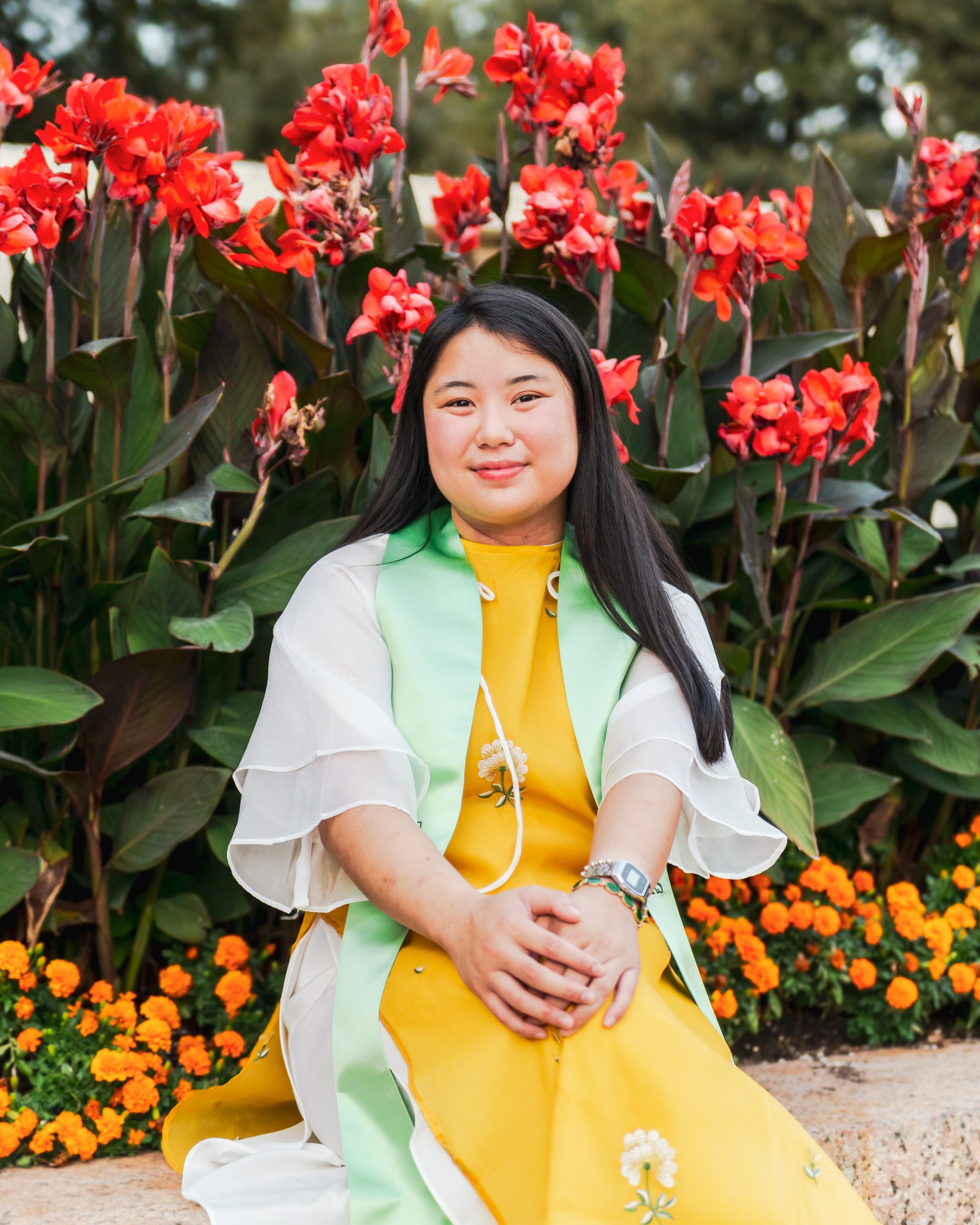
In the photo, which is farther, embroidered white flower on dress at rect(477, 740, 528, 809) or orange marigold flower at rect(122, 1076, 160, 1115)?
orange marigold flower at rect(122, 1076, 160, 1115)

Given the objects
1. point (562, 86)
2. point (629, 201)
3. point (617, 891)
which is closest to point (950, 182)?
point (629, 201)

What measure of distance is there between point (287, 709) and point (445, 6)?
2106cm

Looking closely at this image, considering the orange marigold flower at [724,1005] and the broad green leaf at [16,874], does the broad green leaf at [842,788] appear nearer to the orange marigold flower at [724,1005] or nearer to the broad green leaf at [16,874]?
the orange marigold flower at [724,1005]

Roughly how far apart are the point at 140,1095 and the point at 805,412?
1562mm

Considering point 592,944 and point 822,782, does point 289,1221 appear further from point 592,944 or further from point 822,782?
point 822,782

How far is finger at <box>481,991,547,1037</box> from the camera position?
1263 mm

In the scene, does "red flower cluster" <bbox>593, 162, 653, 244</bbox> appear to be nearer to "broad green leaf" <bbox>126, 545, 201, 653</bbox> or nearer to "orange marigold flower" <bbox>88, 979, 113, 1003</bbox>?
"broad green leaf" <bbox>126, 545, 201, 653</bbox>

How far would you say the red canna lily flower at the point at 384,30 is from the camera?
7.07 feet

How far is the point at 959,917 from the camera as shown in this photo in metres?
2.38

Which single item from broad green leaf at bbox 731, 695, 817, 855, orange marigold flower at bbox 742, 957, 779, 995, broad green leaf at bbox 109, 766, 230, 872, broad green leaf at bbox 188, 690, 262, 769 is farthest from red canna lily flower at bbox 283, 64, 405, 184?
orange marigold flower at bbox 742, 957, 779, 995

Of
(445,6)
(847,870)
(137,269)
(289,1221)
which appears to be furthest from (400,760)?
(445,6)

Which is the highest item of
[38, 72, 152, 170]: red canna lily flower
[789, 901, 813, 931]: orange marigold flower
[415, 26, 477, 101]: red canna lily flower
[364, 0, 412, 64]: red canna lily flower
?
[364, 0, 412, 64]: red canna lily flower

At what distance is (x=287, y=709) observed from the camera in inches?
59.4

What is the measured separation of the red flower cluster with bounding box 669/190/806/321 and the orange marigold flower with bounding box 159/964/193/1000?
1485 millimetres
